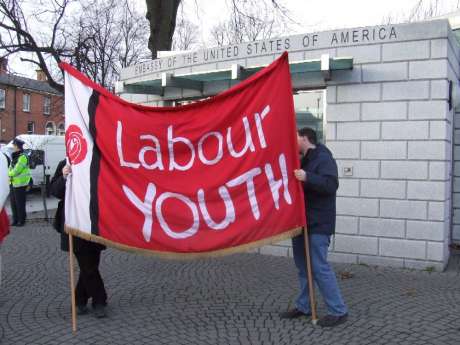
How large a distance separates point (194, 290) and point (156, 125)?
7.40ft

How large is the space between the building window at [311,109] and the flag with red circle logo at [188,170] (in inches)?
137

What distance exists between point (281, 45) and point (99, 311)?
5068mm

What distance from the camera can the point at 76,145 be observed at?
193 inches

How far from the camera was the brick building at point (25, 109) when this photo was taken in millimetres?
42906

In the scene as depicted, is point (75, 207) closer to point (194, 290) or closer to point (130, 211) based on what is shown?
point (130, 211)

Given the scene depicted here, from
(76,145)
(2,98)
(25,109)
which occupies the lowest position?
(76,145)

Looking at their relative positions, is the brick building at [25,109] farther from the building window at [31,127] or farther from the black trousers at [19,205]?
the black trousers at [19,205]

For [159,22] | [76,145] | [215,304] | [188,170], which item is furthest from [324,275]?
[159,22]

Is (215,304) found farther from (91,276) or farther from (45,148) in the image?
(45,148)

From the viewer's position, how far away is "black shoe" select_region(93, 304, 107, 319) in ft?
16.6

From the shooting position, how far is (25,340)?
4500mm

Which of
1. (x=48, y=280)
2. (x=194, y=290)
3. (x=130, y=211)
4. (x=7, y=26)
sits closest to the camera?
(x=130, y=211)

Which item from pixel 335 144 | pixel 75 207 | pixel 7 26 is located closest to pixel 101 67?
pixel 7 26

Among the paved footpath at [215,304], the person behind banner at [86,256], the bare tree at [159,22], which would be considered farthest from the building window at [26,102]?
the person behind banner at [86,256]
